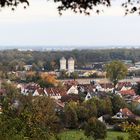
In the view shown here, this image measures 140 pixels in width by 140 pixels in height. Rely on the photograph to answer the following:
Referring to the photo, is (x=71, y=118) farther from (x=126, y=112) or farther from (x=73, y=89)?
(x=73, y=89)

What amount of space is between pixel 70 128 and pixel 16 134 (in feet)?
63.0

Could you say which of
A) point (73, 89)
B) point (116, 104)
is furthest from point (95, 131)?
point (73, 89)

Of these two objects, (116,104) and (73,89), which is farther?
(73,89)

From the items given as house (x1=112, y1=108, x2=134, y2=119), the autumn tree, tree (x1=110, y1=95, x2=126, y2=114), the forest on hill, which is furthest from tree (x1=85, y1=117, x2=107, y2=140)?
the forest on hill

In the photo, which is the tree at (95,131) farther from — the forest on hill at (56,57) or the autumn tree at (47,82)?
the forest on hill at (56,57)

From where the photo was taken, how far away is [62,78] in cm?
6338

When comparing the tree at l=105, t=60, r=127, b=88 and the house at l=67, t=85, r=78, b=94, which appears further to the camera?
the tree at l=105, t=60, r=127, b=88

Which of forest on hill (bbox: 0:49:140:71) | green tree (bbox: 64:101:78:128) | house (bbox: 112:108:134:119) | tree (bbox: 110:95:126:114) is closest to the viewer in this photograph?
green tree (bbox: 64:101:78:128)

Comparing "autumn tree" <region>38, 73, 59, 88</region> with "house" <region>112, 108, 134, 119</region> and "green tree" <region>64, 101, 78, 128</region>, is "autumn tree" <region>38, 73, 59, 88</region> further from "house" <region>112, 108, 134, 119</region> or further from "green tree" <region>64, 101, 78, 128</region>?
"green tree" <region>64, 101, 78, 128</region>

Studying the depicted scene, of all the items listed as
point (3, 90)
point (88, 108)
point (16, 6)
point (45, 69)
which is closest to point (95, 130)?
point (88, 108)

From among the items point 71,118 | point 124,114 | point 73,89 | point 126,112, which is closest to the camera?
point 71,118

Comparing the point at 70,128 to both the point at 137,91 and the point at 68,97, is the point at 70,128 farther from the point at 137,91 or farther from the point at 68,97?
the point at 137,91

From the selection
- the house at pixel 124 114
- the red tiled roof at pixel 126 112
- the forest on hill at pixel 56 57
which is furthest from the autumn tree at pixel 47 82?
the house at pixel 124 114

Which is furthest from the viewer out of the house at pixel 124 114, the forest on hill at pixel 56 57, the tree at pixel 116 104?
the forest on hill at pixel 56 57
